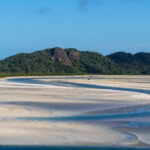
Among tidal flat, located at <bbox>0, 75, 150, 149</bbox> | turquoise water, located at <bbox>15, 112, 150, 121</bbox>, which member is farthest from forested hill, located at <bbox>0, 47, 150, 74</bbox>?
turquoise water, located at <bbox>15, 112, 150, 121</bbox>

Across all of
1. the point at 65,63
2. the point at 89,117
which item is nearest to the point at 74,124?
the point at 89,117

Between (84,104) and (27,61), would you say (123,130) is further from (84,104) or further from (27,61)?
(27,61)

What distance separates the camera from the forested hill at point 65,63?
354ft

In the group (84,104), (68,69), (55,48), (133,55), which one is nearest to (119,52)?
(133,55)

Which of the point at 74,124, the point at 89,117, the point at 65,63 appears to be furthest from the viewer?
the point at 65,63

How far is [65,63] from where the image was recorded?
376 ft

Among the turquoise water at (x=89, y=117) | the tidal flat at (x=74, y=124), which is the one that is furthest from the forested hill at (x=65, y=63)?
the turquoise water at (x=89, y=117)

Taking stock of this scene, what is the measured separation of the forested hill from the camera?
108 meters

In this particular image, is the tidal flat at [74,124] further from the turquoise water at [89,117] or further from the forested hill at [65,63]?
the forested hill at [65,63]

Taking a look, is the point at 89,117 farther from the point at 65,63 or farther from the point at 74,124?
the point at 65,63

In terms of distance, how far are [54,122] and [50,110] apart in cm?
307

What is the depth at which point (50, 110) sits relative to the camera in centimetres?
1602

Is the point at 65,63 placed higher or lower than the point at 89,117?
higher

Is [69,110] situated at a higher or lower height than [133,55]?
lower
